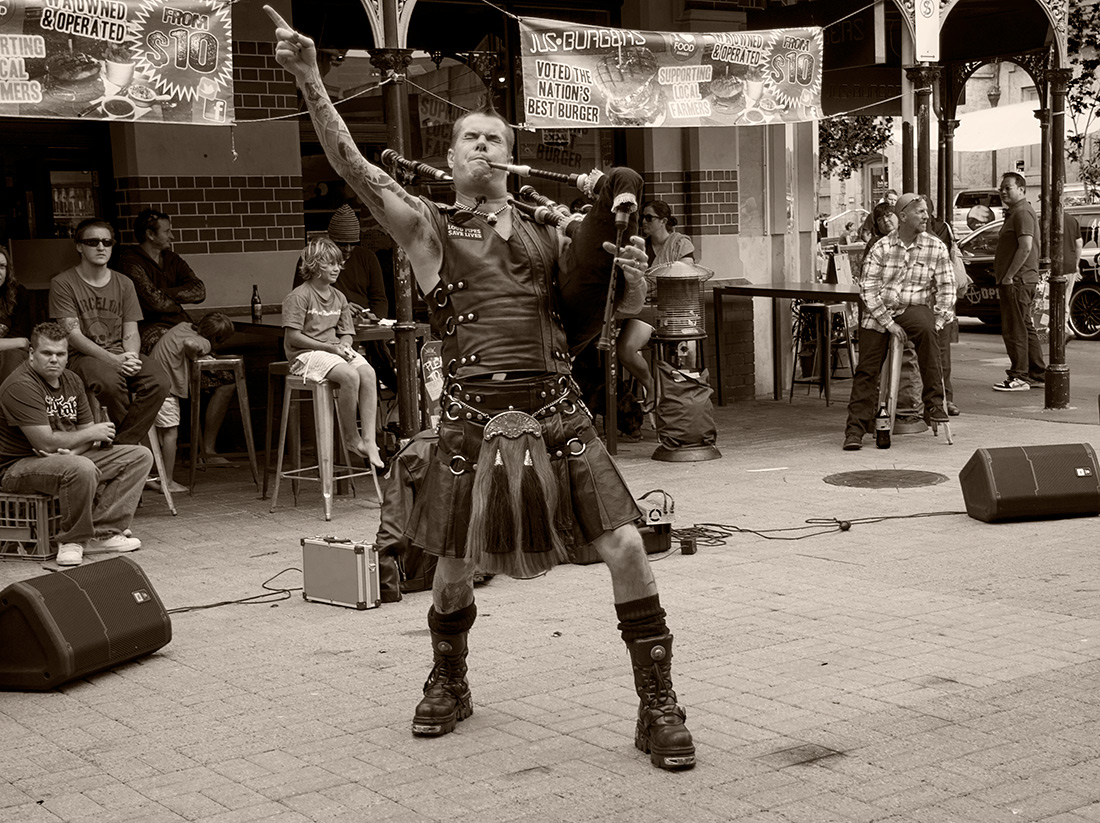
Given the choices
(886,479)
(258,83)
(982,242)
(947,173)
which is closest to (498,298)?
(886,479)

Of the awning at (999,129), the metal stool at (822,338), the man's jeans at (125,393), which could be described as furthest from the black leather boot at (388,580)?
the awning at (999,129)

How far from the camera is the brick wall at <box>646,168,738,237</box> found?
45.0 feet

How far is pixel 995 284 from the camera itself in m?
20.3

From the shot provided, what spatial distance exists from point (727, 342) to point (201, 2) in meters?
6.97

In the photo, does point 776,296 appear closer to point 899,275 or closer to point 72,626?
point 899,275

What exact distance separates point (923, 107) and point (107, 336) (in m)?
6.69

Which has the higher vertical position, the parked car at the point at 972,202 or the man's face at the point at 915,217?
the parked car at the point at 972,202

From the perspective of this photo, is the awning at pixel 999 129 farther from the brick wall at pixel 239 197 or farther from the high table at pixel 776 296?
the brick wall at pixel 239 197

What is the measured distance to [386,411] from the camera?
1123cm

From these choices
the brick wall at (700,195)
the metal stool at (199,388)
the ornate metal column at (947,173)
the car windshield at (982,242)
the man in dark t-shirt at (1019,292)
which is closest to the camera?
the metal stool at (199,388)

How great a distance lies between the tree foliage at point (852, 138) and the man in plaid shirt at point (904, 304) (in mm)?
15020

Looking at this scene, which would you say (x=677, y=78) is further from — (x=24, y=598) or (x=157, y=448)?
(x=24, y=598)

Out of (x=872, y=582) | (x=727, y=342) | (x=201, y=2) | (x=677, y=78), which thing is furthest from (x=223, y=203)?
(x=872, y=582)

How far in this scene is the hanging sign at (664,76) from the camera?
9742 millimetres
